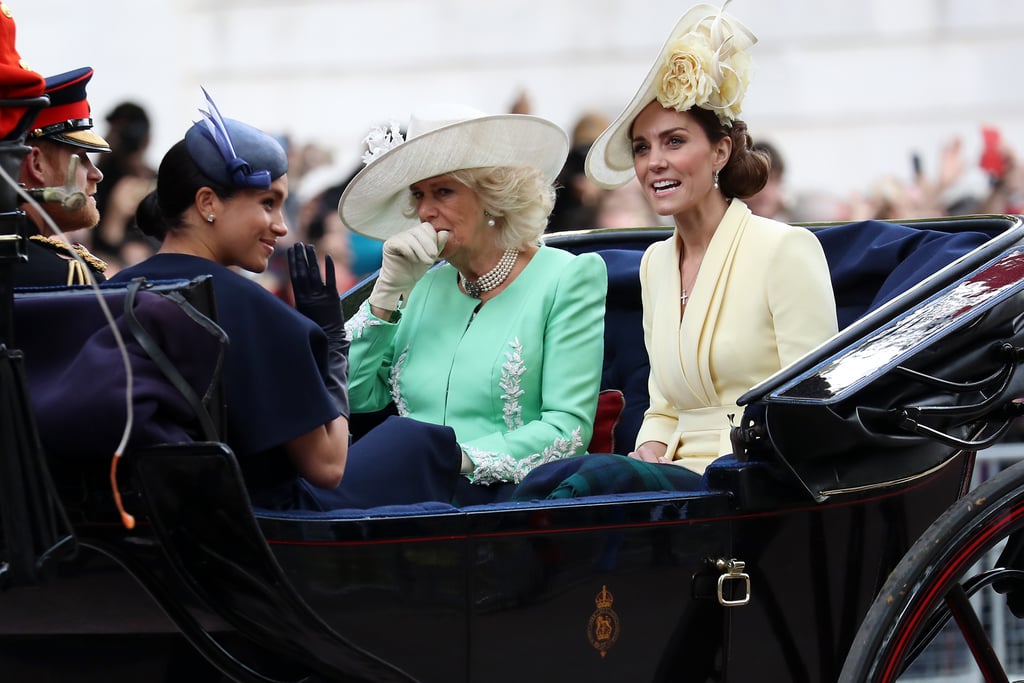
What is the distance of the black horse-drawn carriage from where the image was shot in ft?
6.31

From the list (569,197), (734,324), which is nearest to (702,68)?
(734,324)

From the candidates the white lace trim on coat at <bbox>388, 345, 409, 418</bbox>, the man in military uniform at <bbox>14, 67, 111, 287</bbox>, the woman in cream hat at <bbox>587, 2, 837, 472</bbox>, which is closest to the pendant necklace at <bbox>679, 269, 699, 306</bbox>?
the woman in cream hat at <bbox>587, 2, 837, 472</bbox>

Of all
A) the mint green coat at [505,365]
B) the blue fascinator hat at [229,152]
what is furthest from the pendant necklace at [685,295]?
the blue fascinator hat at [229,152]

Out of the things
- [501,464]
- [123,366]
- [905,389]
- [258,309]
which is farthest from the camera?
[501,464]

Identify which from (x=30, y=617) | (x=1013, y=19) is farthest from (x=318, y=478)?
(x=1013, y=19)

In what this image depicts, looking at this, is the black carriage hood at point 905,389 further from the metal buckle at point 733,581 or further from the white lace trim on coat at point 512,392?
the white lace trim on coat at point 512,392

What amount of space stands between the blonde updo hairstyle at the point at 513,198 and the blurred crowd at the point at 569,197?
64.0 inches

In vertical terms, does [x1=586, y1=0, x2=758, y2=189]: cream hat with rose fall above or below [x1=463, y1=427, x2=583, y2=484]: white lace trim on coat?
above

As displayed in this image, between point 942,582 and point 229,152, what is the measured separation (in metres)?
1.30

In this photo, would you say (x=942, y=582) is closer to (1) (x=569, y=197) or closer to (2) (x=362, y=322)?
(2) (x=362, y=322)

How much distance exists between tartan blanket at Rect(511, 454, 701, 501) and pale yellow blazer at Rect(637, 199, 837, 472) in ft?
1.05

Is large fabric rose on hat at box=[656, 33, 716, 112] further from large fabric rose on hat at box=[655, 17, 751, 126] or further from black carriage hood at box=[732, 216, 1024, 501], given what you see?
black carriage hood at box=[732, 216, 1024, 501]

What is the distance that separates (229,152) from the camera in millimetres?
2266

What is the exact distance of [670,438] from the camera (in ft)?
9.86
